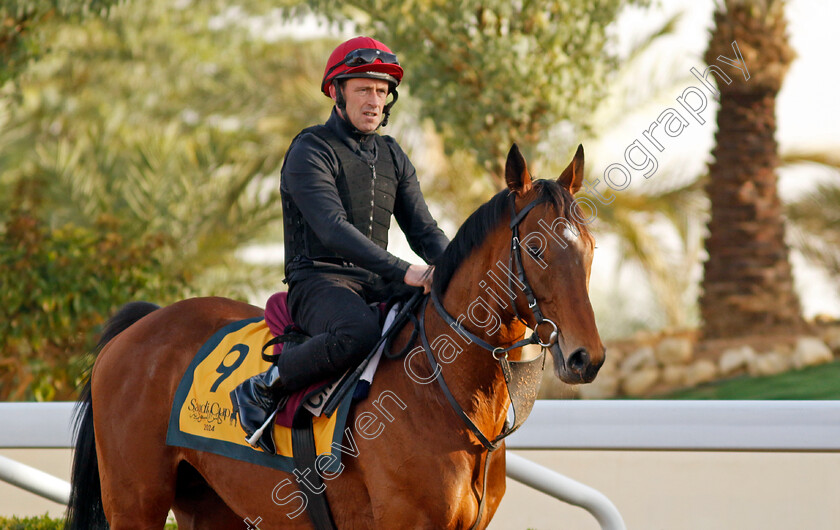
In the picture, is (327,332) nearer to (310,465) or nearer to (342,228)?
(342,228)

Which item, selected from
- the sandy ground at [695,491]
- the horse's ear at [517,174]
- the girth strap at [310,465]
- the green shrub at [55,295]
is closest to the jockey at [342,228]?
the girth strap at [310,465]

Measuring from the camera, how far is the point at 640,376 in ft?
30.9

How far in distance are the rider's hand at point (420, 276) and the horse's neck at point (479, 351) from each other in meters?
0.14

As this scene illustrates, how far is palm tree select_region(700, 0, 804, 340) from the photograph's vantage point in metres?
9.33

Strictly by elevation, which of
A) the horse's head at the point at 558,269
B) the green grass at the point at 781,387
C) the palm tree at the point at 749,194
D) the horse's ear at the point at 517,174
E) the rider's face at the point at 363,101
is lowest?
the horse's head at the point at 558,269

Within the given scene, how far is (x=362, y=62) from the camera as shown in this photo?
11.0 ft

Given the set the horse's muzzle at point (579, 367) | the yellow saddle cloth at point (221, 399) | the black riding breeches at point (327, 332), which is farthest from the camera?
the yellow saddle cloth at point (221, 399)

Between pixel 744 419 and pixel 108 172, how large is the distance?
949 centimetres

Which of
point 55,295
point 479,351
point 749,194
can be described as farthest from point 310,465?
point 749,194

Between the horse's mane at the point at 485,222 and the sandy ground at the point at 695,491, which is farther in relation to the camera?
the sandy ground at the point at 695,491

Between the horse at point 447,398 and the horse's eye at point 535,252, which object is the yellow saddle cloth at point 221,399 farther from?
the horse's eye at point 535,252

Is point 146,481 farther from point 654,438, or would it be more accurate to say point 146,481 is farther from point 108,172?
point 108,172

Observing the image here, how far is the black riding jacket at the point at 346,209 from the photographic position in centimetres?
312

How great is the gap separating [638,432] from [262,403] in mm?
1917
